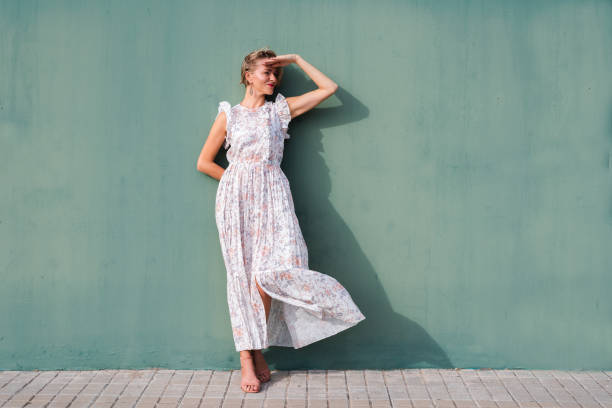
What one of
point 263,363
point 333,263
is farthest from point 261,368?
point 333,263

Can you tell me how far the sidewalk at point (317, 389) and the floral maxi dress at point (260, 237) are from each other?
0.31m

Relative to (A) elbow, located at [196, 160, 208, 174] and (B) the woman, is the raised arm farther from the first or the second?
(A) elbow, located at [196, 160, 208, 174]

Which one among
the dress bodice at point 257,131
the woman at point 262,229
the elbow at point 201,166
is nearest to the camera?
the woman at point 262,229

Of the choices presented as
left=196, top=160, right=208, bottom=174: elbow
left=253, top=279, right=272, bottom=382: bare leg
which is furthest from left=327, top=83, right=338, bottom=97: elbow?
left=253, top=279, right=272, bottom=382: bare leg

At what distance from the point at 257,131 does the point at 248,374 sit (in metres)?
1.55

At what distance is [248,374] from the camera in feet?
12.7

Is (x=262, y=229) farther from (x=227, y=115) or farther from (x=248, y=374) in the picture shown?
(x=248, y=374)

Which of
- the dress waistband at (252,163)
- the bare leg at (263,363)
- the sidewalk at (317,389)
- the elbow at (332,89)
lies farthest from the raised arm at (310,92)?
the sidewalk at (317,389)

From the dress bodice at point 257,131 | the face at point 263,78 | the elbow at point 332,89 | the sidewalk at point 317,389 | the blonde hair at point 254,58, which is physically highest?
the blonde hair at point 254,58

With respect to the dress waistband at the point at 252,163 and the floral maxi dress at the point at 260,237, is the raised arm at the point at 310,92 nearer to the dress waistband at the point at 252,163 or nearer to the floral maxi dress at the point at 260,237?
the floral maxi dress at the point at 260,237

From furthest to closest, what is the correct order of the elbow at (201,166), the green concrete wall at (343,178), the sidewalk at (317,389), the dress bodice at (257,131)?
1. the green concrete wall at (343,178)
2. the elbow at (201,166)
3. the dress bodice at (257,131)
4. the sidewalk at (317,389)

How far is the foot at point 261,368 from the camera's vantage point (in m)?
4.00

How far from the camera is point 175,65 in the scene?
420 centimetres

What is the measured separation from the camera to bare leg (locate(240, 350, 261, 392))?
3.82 metres
